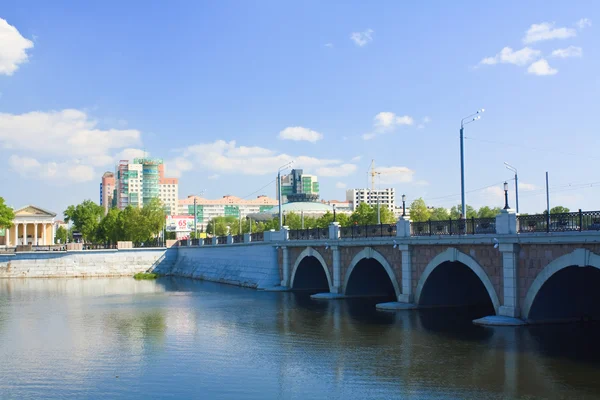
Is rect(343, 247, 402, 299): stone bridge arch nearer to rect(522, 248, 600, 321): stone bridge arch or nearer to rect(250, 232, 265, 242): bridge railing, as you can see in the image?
rect(522, 248, 600, 321): stone bridge arch

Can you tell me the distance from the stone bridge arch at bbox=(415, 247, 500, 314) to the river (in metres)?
1.48

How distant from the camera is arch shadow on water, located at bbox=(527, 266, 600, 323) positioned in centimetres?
2905

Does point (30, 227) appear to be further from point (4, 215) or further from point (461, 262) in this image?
point (461, 262)

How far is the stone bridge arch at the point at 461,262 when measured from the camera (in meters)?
30.9

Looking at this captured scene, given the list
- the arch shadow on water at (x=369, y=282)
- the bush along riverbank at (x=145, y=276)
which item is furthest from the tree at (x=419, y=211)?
the arch shadow on water at (x=369, y=282)

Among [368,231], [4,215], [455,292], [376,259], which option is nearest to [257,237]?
[368,231]

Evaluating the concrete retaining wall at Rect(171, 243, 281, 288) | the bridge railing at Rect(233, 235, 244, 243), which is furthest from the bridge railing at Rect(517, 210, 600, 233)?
the bridge railing at Rect(233, 235, 244, 243)

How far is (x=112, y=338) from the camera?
32.2 metres

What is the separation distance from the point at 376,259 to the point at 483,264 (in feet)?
34.7

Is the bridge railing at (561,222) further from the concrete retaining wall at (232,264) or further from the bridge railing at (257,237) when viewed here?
the bridge railing at (257,237)

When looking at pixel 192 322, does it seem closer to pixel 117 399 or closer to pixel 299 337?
pixel 299 337

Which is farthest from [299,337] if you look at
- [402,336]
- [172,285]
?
[172,285]

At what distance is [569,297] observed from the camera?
3053 cm

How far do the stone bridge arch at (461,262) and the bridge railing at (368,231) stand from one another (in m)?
3.92
